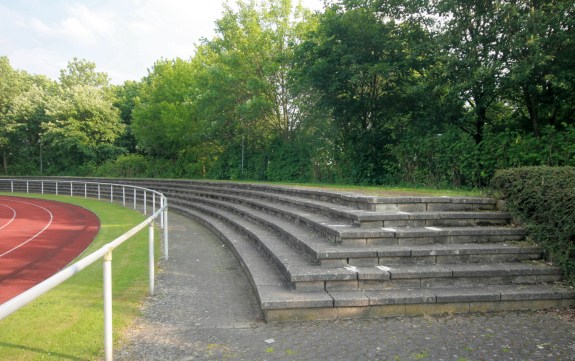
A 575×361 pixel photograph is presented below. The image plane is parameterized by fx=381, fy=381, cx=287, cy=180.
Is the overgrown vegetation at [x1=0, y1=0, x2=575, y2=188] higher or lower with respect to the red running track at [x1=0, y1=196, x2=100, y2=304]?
higher

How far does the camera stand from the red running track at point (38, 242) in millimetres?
6569

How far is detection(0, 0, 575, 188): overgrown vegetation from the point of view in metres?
9.91

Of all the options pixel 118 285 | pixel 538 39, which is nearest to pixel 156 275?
pixel 118 285

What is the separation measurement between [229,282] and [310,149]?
13627 mm

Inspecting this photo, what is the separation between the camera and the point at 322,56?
1595 cm

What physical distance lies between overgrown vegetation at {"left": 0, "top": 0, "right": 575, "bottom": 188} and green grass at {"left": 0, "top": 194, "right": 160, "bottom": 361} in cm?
873

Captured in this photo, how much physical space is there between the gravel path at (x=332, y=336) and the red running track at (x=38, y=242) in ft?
9.30

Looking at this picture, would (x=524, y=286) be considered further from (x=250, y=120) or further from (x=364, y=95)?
(x=250, y=120)

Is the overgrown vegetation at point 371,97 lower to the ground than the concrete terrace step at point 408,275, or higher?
higher

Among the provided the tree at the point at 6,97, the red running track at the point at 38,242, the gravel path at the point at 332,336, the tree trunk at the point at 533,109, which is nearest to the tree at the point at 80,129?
the tree at the point at 6,97

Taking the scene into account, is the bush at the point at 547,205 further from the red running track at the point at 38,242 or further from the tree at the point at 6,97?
the tree at the point at 6,97

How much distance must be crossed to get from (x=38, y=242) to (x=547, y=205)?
11040 mm

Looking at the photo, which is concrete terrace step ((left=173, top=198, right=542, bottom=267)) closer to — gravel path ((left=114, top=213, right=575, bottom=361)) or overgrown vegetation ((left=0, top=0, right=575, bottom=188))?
gravel path ((left=114, top=213, right=575, bottom=361))

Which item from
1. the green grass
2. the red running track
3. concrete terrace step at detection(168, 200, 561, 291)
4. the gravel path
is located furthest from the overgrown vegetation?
the red running track
